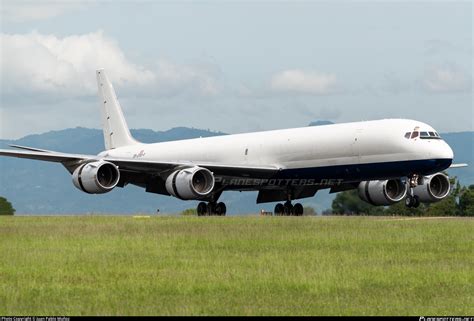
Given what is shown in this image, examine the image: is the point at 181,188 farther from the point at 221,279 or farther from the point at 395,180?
the point at 221,279

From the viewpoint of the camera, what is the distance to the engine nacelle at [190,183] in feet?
160

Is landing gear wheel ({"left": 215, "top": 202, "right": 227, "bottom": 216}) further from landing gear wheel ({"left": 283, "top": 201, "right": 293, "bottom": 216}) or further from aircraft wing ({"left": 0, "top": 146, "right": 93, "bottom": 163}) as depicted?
aircraft wing ({"left": 0, "top": 146, "right": 93, "bottom": 163})

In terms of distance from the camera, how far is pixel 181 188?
4884 centimetres

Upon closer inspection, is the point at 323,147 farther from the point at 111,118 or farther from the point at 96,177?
the point at 111,118

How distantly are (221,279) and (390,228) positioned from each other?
590 inches

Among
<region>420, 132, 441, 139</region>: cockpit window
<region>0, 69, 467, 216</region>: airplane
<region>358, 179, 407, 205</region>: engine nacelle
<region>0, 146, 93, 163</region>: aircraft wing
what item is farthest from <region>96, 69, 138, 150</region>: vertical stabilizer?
<region>420, 132, 441, 139</region>: cockpit window

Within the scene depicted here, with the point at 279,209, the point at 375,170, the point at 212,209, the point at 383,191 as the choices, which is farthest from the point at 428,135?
the point at 212,209

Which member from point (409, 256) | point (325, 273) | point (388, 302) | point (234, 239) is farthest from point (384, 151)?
point (388, 302)

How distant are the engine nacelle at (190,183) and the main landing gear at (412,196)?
29.9 feet

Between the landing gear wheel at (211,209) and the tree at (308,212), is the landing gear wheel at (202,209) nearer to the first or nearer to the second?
the landing gear wheel at (211,209)

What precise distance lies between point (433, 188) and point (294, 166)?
6.59 metres

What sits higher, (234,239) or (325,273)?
(234,239)

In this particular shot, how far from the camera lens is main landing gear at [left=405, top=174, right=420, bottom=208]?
44.8 metres

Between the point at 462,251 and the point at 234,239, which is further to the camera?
the point at 234,239
